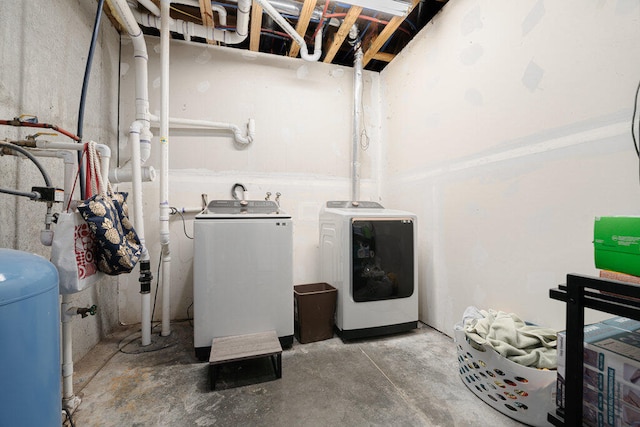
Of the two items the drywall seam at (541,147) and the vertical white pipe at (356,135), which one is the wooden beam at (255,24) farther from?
the drywall seam at (541,147)

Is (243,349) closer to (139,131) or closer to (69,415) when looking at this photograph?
(69,415)

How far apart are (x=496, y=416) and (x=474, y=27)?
242 centimetres

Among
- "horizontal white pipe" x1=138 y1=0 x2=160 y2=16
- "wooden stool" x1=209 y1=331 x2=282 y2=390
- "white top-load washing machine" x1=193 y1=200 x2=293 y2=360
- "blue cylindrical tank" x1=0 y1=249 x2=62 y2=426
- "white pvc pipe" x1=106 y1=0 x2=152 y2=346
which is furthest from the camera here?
"horizontal white pipe" x1=138 y1=0 x2=160 y2=16

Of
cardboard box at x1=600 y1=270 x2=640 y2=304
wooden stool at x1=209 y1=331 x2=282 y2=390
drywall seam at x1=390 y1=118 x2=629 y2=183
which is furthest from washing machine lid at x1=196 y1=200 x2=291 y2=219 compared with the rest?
cardboard box at x1=600 y1=270 x2=640 y2=304

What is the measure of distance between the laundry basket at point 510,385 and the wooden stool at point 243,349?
3.60 ft

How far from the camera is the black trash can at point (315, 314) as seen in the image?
6.80ft

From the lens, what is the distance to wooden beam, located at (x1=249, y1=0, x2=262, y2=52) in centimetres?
213

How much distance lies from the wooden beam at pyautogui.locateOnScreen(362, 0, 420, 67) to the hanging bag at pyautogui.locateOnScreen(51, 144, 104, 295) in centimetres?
256

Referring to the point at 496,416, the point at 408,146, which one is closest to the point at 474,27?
the point at 408,146

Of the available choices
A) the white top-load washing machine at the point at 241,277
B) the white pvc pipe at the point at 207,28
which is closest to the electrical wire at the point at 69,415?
the white top-load washing machine at the point at 241,277

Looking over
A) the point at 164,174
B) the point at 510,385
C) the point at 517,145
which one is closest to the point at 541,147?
the point at 517,145

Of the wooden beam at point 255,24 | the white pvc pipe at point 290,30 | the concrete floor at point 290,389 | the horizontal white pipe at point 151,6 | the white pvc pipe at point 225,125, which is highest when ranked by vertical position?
the wooden beam at point 255,24

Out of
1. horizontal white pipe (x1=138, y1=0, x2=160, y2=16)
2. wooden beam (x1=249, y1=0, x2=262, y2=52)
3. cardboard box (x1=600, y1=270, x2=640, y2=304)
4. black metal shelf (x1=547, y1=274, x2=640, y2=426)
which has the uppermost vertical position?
wooden beam (x1=249, y1=0, x2=262, y2=52)

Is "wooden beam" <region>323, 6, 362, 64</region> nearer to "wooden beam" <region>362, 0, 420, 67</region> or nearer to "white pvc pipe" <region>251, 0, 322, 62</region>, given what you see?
"white pvc pipe" <region>251, 0, 322, 62</region>
